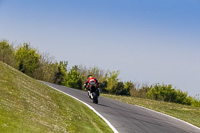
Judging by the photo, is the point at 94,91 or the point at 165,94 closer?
the point at 94,91

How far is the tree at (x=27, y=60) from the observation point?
1935 inches

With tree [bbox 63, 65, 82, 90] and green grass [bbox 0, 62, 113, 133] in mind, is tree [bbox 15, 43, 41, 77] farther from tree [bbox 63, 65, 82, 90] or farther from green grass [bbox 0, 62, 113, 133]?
green grass [bbox 0, 62, 113, 133]

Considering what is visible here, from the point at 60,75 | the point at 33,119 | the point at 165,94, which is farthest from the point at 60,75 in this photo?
the point at 33,119

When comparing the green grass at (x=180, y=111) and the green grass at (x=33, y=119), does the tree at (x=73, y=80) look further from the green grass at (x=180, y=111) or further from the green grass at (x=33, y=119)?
the green grass at (x=33, y=119)

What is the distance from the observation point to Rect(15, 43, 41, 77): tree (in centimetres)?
4916

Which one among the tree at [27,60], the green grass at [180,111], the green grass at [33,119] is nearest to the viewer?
the green grass at [33,119]

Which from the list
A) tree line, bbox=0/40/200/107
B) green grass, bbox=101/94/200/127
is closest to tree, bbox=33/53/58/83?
tree line, bbox=0/40/200/107

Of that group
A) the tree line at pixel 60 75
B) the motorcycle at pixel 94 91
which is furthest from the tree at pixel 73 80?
the motorcycle at pixel 94 91

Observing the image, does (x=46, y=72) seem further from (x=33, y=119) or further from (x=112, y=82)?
(x=33, y=119)

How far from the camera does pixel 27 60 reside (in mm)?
49438

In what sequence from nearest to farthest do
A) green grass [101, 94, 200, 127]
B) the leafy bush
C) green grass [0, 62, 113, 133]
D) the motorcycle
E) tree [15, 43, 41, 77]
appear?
green grass [0, 62, 113, 133], green grass [101, 94, 200, 127], the motorcycle, the leafy bush, tree [15, 43, 41, 77]

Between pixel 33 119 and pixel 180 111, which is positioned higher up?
pixel 180 111

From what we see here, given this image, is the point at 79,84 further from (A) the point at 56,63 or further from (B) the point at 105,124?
(B) the point at 105,124

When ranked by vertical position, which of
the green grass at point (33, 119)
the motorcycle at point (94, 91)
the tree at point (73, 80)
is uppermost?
the tree at point (73, 80)
